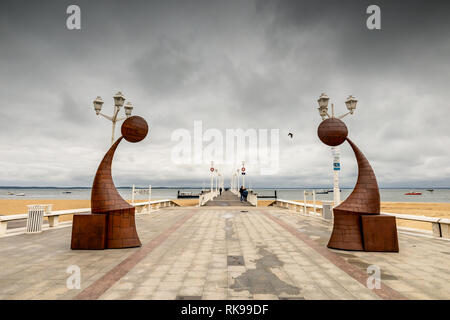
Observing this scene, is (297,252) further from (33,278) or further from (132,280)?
(33,278)

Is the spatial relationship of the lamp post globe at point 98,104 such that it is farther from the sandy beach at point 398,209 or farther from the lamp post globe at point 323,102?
the lamp post globe at point 323,102

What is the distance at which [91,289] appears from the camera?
3.40 metres

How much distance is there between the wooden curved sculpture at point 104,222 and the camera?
5703 millimetres

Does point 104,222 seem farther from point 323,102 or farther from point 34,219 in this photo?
point 323,102

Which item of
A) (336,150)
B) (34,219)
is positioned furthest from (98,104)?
(336,150)

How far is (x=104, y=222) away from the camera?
5.75 m

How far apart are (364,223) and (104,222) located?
700cm

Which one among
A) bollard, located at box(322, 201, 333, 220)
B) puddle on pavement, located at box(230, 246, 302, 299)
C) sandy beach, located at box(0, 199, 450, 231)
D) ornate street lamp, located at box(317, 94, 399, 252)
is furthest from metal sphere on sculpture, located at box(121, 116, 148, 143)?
sandy beach, located at box(0, 199, 450, 231)

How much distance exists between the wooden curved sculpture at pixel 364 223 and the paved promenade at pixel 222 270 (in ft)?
0.92

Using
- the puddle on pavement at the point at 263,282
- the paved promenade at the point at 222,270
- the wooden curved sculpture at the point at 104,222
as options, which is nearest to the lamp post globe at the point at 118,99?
the wooden curved sculpture at the point at 104,222

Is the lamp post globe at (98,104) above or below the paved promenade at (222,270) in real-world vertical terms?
above

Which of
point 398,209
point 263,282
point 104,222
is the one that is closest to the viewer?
point 263,282

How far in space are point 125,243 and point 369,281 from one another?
5.73 metres
